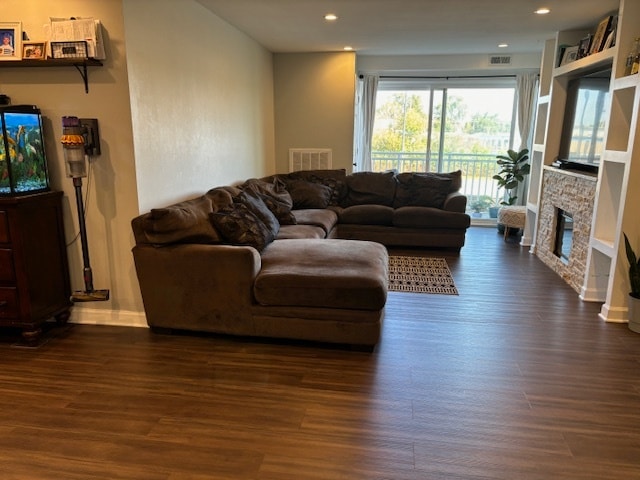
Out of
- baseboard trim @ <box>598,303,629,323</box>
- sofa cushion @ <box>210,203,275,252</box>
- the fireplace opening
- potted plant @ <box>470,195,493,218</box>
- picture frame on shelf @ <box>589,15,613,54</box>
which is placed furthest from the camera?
potted plant @ <box>470,195,493,218</box>

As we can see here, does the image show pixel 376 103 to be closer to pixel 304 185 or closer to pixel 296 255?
pixel 304 185

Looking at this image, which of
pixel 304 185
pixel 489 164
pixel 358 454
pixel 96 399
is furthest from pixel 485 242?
pixel 96 399

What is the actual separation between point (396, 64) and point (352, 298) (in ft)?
16.0

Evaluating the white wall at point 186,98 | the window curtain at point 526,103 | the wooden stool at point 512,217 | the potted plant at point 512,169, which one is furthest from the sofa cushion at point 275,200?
the window curtain at point 526,103

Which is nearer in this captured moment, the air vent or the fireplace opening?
the fireplace opening

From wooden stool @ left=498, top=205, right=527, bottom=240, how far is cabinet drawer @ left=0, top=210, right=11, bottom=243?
547cm

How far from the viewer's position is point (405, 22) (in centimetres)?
429

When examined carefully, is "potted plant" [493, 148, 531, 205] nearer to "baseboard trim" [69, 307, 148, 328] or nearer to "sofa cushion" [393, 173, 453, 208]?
"sofa cushion" [393, 173, 453, 208]

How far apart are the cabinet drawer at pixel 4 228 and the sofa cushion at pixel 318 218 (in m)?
2.51

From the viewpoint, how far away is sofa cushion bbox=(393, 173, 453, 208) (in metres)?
5.57

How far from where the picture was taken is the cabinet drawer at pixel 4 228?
2674 mm

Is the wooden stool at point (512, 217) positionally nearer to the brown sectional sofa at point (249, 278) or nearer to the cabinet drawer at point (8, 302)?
the brown sectional sofa at point (249, 278)

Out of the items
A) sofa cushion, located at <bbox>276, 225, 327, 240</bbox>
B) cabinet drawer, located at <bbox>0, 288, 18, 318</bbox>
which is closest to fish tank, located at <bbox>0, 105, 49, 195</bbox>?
cabinet drawer, located at <bbox>0, 288, 18, 318</bbox>

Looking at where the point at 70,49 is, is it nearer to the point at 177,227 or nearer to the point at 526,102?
the point at 177,227
